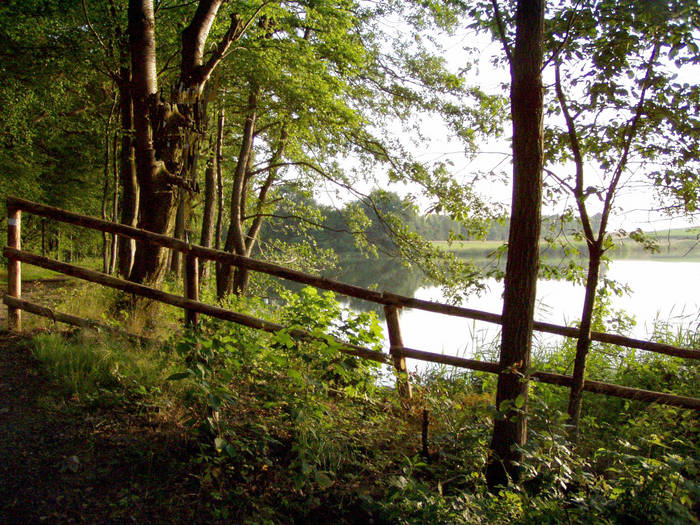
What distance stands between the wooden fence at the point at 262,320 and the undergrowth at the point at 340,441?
16cm

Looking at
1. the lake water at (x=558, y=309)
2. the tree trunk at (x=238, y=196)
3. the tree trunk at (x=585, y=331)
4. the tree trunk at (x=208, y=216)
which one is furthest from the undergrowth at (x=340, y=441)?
the tree trunk at (x=238, y=196)

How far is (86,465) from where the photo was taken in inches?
115

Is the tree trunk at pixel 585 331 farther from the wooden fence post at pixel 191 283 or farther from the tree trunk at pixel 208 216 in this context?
the tree trunk at pixel 208 216

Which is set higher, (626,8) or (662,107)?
(626,8)

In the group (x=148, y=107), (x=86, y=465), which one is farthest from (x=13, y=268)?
(x=86, y=465)

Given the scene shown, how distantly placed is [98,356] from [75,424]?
0.80 metres

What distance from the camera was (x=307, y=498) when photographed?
113 inches

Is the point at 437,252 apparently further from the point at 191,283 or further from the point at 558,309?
the point at 191,283

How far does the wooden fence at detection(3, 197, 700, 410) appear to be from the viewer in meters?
4.36

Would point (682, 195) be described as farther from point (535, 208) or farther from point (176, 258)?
point (176, 258)

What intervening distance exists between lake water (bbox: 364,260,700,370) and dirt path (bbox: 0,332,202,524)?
3110 millimetres

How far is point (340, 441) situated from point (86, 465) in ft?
5.21

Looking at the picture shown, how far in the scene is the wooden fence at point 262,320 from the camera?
14.3 feet

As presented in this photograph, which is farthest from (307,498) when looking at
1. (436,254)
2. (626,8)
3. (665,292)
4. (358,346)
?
(665,292)
